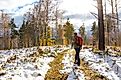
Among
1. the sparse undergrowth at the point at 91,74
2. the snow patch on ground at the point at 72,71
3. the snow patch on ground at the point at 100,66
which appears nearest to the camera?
the sparse undergrowth at the point at 91,74

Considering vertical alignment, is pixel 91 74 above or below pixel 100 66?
below

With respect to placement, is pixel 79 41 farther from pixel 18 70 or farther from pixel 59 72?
pixel 18 70

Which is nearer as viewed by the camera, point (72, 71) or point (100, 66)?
point (72, 71)

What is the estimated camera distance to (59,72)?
15.6 m

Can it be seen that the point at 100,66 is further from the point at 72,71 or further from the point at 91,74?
the point at 91,74

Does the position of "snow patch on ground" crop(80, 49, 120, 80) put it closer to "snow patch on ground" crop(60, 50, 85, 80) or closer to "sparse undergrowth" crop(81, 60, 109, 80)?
"sparse undergrowth" crop(81, 60, 109, 80)

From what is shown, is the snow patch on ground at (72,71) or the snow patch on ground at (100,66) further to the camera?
the snow patch on ground at (100,66)

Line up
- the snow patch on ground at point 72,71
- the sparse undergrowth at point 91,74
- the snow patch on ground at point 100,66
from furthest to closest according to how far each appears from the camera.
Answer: the snow patch on ground at point 100,66 → the snow patch on ground at point 72,71 → the sparse undergrowth at point 91,74

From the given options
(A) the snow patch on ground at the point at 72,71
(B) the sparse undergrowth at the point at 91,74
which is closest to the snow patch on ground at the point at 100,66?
(B) the sparse undergrowth at the point at 91,74

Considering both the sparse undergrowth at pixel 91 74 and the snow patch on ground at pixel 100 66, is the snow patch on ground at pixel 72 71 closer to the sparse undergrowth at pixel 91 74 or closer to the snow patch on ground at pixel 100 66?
the sparse undergrowth at pixel 91 74

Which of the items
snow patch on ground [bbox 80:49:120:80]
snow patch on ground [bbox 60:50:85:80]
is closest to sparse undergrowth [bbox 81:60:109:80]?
snow patch on ground [bbox 60:50:85:80]

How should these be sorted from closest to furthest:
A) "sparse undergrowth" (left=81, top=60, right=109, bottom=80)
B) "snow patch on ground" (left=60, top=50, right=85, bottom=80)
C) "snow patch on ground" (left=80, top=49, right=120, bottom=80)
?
1. "sparse undergrowth" (left=81, top=60, right=109, bottom=80)
2. "snow patch on ground" (left=60, top=50, right=85, bottom=80)
3. "snow patch on ground" (left=80, top=49, right=120, bottom=80)

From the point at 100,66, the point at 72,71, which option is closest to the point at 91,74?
the point at 72,71

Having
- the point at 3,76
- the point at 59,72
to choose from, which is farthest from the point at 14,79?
the point at 59,72
